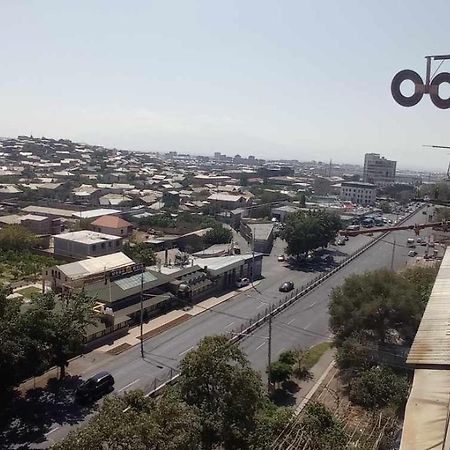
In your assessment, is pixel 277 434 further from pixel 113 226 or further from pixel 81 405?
pixel 113 226

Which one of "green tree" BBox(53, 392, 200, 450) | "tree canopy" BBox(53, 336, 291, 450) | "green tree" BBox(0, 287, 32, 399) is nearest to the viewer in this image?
"green tree" BBox(53, 392, 200, 450)

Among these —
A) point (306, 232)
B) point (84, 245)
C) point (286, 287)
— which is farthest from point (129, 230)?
point (286, 287)

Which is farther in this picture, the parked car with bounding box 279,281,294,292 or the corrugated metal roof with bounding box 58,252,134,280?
the parked car with bounding box 279,281,294,292

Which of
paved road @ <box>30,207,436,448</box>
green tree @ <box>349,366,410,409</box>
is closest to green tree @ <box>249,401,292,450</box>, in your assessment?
green tree @ <box>349,366,410,409</box>

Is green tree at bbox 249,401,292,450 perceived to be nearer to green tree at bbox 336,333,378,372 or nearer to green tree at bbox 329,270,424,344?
green tree at bbox 336,333,378,372

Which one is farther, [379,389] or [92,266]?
[92,266]

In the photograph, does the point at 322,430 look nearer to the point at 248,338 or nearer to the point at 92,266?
the point at 248,338

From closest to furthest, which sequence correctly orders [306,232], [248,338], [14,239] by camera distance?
1. [248,338]
2. [14,239]
3. [306,232]
